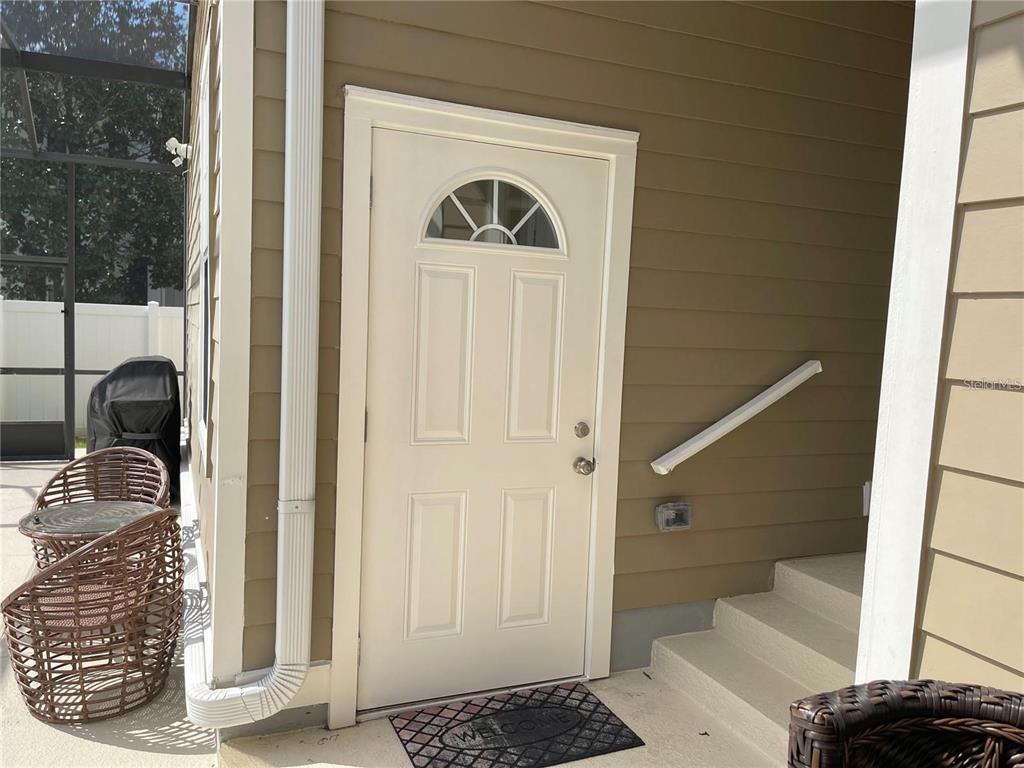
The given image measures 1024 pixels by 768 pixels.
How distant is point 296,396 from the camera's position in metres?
2.37

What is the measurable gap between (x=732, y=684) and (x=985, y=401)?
168 centimetres

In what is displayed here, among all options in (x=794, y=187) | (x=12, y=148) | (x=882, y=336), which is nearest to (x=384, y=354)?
(x=794, y=187)

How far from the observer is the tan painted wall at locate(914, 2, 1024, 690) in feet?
4.23

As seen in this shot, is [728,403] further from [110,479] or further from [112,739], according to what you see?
[110,479]

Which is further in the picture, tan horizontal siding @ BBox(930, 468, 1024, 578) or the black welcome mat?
the black welcome mat

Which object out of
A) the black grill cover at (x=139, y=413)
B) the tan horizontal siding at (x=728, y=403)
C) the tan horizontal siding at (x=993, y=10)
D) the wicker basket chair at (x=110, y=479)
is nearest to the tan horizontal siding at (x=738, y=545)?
the tan horizontal siding at (x=728, y=403)

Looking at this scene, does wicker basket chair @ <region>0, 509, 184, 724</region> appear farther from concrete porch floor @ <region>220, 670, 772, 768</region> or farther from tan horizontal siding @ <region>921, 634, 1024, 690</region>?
tan horizontal siding @ <region>921, 634, 1024, 690</region>

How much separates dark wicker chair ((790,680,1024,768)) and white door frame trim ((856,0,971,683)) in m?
0.38

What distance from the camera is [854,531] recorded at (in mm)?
3385

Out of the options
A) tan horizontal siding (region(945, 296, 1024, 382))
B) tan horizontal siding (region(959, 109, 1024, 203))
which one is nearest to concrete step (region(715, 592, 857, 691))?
tan horizontal siding (region(945, 296, 1024, 382))

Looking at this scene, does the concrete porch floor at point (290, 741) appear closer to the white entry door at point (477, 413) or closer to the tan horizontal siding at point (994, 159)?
the white entry door at point (477, 413)

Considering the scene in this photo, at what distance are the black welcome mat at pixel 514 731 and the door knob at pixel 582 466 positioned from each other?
829 millimetres

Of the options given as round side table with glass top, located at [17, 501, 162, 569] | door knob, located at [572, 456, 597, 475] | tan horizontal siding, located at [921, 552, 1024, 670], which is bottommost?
round side table with glass top, located at [17, 501, 162, 569]

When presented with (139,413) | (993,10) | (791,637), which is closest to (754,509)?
(791,637)
